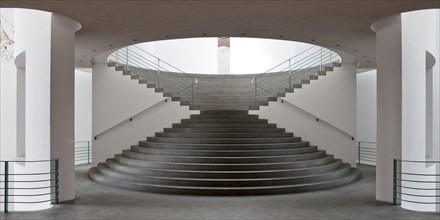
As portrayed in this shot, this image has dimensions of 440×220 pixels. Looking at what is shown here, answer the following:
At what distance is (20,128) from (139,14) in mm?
4005

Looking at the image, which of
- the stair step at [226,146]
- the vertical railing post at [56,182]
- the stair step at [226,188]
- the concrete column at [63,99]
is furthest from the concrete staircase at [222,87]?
the vertical railing post at [56,182]

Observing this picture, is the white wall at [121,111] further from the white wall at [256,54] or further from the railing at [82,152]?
the white wall at [256,54]

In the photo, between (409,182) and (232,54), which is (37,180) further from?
(232,54)

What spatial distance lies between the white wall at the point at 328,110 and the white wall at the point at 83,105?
6921mm

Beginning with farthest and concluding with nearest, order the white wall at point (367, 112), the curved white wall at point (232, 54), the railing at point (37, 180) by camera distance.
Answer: the curved white wall at point (232, 54), the white wall at point (367, 112), the railing at point (37, 180)

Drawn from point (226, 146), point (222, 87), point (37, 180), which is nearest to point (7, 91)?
point (37, 180)

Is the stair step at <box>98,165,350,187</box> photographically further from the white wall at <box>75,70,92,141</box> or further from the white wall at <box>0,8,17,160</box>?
the white wall at <box>75,70,92,141</box>

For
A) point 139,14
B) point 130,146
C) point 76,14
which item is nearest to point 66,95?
point 76,14

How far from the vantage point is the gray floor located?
564 cm

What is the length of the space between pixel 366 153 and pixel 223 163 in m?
7.52

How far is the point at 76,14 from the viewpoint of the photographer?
6246 mm

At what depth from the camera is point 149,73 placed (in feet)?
41.6

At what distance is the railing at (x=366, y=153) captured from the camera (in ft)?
41.7

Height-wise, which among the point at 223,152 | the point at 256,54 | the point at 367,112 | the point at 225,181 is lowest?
the point at 225,181
